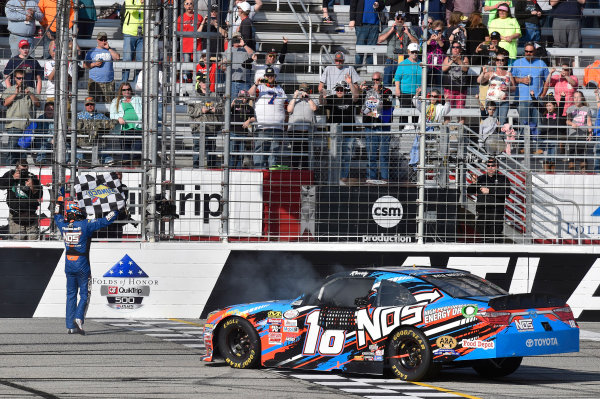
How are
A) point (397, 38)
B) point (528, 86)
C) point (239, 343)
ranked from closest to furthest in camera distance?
point (239, 343), point (528, 86), point (397, 38)

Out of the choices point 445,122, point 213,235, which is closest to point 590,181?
point 445,122

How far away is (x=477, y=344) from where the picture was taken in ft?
30.5

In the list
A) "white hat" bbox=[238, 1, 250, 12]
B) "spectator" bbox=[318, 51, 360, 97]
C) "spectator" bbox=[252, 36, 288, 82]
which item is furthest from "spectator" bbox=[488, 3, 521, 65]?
"white hat" bbox=[238, 1, 250, 12]

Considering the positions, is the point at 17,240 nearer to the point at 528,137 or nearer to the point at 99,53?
the point at 99,53

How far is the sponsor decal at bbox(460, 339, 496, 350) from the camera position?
9.23 m

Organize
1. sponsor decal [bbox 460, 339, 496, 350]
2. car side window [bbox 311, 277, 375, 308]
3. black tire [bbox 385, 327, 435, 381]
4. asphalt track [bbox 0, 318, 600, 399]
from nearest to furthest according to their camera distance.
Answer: asphalt track [bbox 0, 318, 600, 399] → sponsor decal [bbox 460, 339, 496, 350] → black tire [bbox 385, 327, 435, 381] → car side window [bbox 311, 277, 375, 308]

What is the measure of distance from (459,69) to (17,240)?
290 inches

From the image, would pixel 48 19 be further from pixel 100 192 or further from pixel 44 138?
pixel 100 192

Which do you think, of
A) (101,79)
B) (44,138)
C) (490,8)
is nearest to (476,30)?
(490,8)

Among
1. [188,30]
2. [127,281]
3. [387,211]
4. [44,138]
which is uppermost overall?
[188,30]

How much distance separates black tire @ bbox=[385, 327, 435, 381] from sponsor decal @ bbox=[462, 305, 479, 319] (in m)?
0.44

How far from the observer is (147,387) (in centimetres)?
919

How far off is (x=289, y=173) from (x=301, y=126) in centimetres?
76

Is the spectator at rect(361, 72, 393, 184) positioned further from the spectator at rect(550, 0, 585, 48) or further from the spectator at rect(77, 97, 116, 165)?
the spectator at rect(550, 0, 585, 48)
